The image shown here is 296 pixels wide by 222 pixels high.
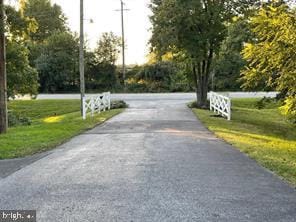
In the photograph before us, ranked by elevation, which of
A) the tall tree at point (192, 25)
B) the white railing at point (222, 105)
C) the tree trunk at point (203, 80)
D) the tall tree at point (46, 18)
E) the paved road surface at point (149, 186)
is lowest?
the paved road surface at point (149, 186)

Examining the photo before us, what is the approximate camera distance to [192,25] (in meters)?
30.9

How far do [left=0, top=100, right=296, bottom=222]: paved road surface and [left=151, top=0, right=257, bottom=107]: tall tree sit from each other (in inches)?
708

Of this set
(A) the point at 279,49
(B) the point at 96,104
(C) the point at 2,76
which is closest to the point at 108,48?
(B) the point at 96,104

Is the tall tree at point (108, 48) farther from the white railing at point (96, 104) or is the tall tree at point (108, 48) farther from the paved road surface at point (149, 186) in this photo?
the paved road surface at point (149, 186)

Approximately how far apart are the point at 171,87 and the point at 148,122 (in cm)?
3150

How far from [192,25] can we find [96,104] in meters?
8.37

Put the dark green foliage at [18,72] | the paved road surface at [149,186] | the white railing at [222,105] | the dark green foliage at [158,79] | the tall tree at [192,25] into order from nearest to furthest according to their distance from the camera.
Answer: the paved road surface at [149,186] → the white railing at [222,105] → the dark green foliage at [18,72] → the tall tree at [192,25] → the dark green foliage at [158,79]

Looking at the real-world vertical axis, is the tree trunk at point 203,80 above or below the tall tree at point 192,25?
below

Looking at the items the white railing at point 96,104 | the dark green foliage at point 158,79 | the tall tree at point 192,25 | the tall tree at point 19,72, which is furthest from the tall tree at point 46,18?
the white railing at point 96,104

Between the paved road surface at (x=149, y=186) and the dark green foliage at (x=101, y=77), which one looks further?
the dark green foliage at (x=101, y=77)

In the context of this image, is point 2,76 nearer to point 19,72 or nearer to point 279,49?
point 19,72

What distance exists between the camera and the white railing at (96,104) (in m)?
24.3

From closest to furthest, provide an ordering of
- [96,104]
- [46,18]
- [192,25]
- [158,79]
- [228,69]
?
1. [96,104]
2. [192,25]
3. [228,69]
4. [158,79]
5. [46,18]

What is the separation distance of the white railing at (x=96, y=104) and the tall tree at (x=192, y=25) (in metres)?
4.99
